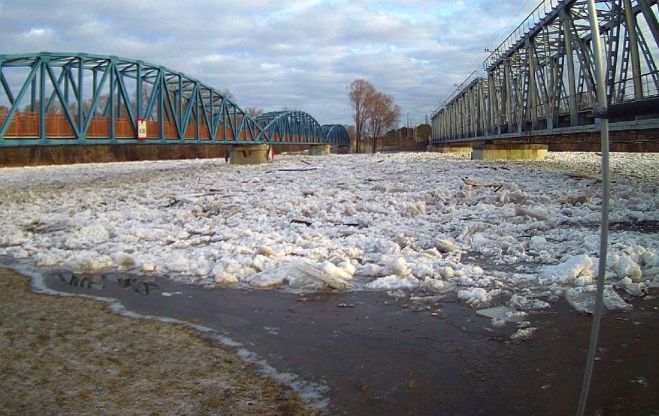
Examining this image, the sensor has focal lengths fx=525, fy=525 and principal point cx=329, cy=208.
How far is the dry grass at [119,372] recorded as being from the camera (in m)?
4.07

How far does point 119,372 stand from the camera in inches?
185

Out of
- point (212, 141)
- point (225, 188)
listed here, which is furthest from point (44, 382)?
point (212, 141)

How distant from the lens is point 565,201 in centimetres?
1446

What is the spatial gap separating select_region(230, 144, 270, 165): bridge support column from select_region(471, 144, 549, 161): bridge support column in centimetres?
2078

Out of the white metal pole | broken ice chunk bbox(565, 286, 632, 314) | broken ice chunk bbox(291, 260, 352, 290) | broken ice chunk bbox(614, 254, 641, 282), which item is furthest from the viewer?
broken ice chunk bbox(291, 260, 352, 290)

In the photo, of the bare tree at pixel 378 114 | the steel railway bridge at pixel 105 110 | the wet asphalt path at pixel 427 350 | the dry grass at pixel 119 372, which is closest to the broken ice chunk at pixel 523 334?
the wet asphalt path at pixel 427 350

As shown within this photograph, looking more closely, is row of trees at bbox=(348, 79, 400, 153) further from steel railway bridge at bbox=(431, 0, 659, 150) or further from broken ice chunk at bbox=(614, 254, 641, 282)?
broken ice chunk at bbox=(614, 254, 641, 282)

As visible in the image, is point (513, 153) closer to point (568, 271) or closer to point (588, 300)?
point (568, 271)

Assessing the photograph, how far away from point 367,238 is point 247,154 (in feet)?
141

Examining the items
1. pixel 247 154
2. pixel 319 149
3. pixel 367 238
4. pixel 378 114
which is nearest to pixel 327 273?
pixel 367 238

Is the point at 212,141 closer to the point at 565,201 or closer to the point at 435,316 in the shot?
the point at 565,201

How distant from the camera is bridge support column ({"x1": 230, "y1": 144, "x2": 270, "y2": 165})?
5175 centimetres

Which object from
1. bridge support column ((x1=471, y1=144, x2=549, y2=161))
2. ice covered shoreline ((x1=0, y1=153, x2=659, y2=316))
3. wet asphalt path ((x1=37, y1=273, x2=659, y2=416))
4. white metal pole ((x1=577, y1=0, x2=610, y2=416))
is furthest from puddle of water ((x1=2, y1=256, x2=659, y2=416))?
bridge support column ((x1=471, y1=144, x2=549, y2=161))

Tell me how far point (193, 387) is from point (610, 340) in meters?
4.10
